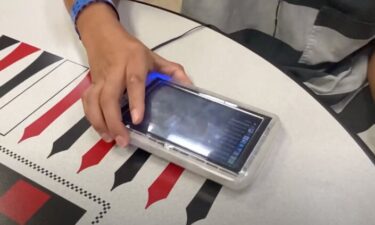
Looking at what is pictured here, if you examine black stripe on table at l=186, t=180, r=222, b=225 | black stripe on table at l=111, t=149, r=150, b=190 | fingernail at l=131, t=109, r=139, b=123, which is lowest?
black stripe on table at l=111, t=149, r=150, b=190

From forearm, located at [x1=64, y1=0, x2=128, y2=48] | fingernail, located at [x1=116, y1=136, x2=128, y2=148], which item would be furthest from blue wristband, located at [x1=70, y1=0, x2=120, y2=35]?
fingernail, located at [x1=116, y1=136, x2=128, y2=148]

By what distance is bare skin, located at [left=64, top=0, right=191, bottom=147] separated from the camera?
17.1 inches

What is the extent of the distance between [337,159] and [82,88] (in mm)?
342

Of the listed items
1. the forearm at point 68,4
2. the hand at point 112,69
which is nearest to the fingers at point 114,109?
the hand at point 112,69

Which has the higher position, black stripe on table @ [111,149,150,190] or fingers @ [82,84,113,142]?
fingers @ [82,84,113,142]

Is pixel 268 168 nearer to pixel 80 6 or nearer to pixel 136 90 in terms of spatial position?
pixel 136 90

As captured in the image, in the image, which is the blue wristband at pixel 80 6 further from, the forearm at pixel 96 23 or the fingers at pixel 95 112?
the fingers at pixel 95 112

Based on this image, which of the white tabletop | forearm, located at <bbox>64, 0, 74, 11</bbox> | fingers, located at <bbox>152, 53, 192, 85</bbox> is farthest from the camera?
forearm, located at <bbox>64, 0, 74, 11</bbox>

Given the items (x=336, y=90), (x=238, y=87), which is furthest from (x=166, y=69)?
(x=336, y=90)

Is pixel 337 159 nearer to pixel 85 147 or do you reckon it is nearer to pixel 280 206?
pixel 280 206

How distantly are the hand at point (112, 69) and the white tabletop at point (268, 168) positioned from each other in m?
0.04

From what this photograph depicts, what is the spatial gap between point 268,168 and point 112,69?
0.74 feet

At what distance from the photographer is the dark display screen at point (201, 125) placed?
403mm

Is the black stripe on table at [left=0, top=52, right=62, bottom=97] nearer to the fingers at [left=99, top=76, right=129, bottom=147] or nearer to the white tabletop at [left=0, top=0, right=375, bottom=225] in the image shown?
the white tabletop at [left=0, top=0, right=375, bottom=225]
